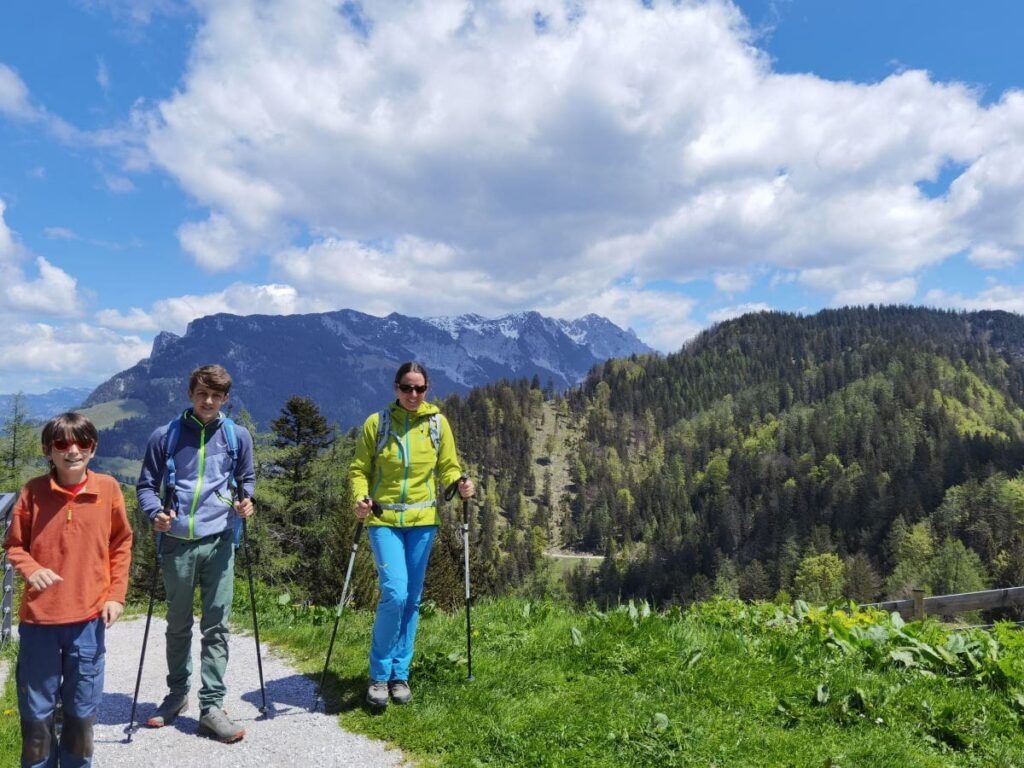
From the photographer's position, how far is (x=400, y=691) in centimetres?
675

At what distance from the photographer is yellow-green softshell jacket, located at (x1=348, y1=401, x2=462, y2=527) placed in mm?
→ 6750

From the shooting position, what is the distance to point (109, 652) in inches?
392

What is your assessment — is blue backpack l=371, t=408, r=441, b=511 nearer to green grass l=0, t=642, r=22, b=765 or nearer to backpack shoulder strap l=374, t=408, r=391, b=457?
backpack shoulder strap l=374, t=408, r=391, b=457

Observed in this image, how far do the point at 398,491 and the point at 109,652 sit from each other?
6.82 meters

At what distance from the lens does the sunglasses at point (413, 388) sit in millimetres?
6828

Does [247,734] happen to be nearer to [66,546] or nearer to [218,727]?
[218,727]

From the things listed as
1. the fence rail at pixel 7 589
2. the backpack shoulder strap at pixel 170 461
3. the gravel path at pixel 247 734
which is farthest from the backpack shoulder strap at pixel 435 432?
the fence rail at pixel 7 589

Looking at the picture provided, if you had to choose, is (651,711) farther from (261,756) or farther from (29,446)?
(29,446)

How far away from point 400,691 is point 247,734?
1.54m

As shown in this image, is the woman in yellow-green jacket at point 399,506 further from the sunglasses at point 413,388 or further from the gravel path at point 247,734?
the gravel path at point 247,734

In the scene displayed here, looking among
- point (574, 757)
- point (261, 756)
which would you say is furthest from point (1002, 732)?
point (261, 756)

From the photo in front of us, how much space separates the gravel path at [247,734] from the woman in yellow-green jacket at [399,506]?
2.26 ft

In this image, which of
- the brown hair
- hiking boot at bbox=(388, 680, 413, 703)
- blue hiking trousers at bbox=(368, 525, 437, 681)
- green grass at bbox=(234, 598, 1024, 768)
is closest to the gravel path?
green grass at bbox=(234, 598, 1024, 768)

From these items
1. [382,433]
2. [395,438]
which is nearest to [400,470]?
[395,438]
